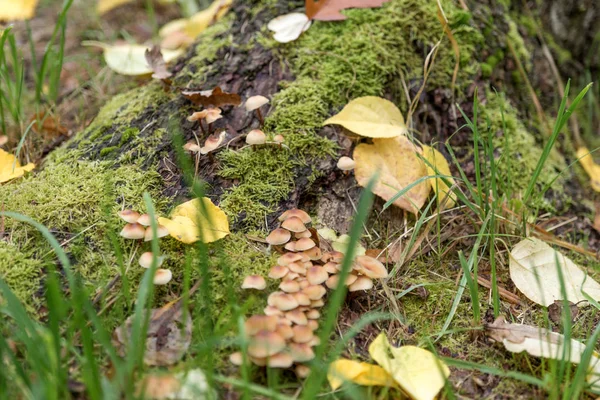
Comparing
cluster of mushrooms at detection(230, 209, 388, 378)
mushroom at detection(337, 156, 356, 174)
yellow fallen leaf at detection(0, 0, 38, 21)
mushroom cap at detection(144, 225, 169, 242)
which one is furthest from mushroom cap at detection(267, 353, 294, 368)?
yellow fallen leaf at detection(0, 0, 38, 21)

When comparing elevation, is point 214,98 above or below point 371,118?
above

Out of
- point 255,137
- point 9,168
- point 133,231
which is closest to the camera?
point 133,231

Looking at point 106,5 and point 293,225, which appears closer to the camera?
point 293,225

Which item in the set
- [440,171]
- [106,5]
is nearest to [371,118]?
[440,171]

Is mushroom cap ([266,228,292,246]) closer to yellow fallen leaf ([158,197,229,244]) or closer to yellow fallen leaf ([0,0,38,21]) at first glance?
yellow fallen leaf ([158,197,229,244])

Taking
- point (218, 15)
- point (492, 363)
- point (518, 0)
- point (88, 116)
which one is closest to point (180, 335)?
point (492, 363)

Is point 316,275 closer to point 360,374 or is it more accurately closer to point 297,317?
point 297,317
